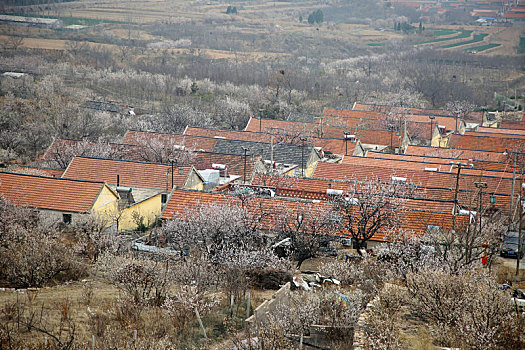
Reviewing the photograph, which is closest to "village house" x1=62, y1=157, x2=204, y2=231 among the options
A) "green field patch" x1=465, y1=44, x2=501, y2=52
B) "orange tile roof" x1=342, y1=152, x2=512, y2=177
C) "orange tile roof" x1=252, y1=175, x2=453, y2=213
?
"orange tile roof" x1=252, y1=175, x2=453, y2=213

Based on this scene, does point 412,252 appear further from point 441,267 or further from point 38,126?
point 38,126

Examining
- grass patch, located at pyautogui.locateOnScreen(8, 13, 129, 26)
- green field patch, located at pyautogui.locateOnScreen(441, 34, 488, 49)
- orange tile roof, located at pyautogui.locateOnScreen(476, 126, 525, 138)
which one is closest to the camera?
orange tile roof, located at pyautogui.locateOnScreen(476, 126, 525, 138)

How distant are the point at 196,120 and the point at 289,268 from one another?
33981 mm

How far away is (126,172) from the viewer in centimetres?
3089

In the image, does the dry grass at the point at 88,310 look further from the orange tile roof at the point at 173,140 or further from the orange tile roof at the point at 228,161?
the orange tile roof at the point at 173,140

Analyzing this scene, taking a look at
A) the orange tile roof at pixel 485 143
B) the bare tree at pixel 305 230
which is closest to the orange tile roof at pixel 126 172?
the bare tree at pixel 305 230

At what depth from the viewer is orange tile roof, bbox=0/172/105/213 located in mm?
25406

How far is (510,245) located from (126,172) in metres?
18.3

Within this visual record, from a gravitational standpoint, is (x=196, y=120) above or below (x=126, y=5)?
below

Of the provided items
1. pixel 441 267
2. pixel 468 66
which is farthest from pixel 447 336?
pixel 468 66

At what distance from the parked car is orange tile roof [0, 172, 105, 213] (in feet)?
56.3

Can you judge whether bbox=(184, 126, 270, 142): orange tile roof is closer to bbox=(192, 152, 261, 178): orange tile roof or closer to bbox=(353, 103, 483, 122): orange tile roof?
bbox=(192, 152, 261, 178): orange tile roof

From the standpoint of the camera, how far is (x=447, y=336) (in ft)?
44.3

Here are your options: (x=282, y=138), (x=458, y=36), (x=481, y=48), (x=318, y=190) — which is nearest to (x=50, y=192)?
(x=318, y=190)
